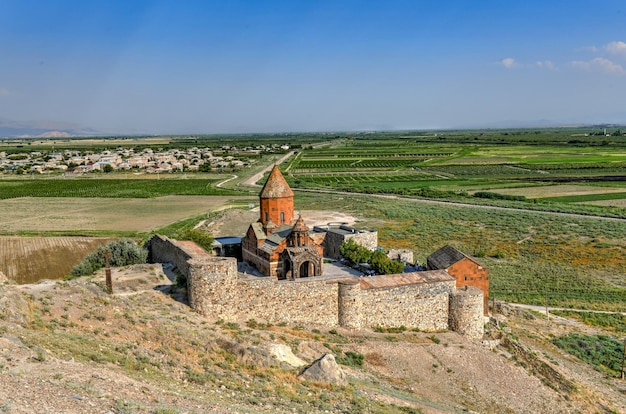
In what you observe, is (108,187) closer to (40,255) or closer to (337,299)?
(40,255)

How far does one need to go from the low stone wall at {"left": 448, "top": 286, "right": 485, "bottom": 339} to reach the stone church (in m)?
6.21

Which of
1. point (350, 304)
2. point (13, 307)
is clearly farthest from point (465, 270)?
point (13, 307)

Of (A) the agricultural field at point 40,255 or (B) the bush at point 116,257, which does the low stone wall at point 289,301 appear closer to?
(B) the bush at point 116,257

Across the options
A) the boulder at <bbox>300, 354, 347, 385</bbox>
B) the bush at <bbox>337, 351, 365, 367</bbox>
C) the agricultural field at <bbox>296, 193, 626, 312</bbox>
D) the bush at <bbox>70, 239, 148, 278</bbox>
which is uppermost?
the bush at <bbox>70, 239, 148, 278</bbox>

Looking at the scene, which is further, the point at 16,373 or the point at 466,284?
the point at 466,284

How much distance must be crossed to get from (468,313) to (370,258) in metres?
5.63

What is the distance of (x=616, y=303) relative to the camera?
2692 cm

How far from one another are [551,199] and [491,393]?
175 feet

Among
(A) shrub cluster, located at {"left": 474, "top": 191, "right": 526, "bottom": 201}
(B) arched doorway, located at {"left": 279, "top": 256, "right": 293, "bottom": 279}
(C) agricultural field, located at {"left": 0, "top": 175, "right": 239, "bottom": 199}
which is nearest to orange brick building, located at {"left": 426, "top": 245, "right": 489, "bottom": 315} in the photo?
(B) arched doorway, located at {"left": 279, "top": 256, "right": 293, "bottom": 279}

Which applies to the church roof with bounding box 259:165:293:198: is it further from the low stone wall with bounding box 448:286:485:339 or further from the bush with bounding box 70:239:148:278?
the low stone wall with bounding box 448:286:485:339

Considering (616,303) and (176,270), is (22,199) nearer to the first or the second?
(176,270)

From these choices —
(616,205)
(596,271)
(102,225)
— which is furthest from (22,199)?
(616,205)

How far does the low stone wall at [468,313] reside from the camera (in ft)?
65.7

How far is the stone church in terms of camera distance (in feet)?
74.1
